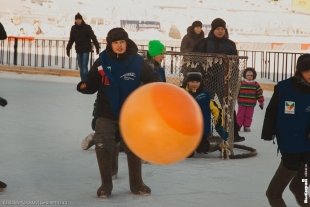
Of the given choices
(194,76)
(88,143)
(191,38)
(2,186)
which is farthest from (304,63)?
(191,38)

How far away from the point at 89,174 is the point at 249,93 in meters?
4.44

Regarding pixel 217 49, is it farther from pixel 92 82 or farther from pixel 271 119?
A: pixel 271 119

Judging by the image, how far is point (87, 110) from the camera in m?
14.9

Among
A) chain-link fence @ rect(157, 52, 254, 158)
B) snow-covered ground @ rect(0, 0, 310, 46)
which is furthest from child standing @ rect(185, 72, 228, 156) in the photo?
snow-covered ground @ rect(0, 0, 310, 46)

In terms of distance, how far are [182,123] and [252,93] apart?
6776 mm

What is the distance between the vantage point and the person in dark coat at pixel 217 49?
10.2m

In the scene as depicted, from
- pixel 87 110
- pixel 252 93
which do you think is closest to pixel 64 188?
pixel 252 93

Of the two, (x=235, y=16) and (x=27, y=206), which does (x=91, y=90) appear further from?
(x=235, y=16)

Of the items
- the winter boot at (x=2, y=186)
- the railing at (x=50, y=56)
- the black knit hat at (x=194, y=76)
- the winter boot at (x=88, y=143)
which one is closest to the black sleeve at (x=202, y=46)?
the black knit hat at (x=194, y=76)

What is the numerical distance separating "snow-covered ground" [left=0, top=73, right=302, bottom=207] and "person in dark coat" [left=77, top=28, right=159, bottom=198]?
0.30m

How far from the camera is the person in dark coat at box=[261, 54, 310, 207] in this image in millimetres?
6023

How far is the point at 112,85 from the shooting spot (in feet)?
23.4

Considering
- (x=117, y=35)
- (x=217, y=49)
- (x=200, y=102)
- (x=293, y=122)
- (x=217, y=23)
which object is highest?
(x=217, y=23)

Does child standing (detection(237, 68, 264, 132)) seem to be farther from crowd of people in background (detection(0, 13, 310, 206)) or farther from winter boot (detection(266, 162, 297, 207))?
winter boot (detection(266, 162, 297, 207))
